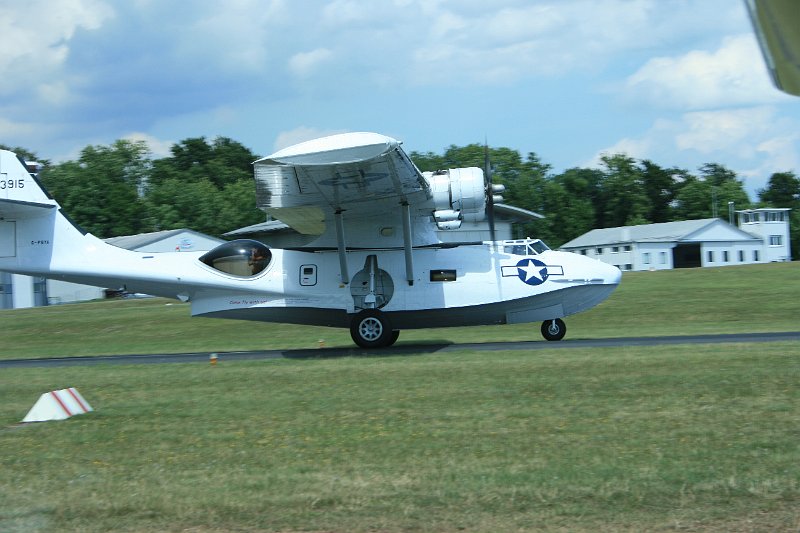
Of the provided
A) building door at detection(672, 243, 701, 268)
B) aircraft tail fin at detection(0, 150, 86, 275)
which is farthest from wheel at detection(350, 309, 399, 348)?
building door at detection(672, 243, 701, 268)

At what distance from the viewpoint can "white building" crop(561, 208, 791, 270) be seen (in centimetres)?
7325

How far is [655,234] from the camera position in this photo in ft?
249

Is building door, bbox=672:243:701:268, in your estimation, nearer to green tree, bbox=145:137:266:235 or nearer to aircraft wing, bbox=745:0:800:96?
green tree, bbox=145:137:266:235

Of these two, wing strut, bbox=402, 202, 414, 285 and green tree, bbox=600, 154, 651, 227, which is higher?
green tree, bbox=600, 154, 651, 227

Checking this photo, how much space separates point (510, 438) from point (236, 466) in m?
2.72

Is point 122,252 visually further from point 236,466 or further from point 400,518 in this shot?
Result: point 400,518

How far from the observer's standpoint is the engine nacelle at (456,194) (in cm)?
1911

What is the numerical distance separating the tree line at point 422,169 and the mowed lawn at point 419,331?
128ft

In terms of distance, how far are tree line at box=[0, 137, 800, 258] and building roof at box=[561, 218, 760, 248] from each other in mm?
6264

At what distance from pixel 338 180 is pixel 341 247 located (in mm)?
2615

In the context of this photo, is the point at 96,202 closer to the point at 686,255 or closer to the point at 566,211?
the point at 566,211

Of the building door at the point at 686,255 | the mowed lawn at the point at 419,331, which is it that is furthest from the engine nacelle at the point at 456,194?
the building door at the point at 686,255

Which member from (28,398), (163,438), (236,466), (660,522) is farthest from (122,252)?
(660,522)

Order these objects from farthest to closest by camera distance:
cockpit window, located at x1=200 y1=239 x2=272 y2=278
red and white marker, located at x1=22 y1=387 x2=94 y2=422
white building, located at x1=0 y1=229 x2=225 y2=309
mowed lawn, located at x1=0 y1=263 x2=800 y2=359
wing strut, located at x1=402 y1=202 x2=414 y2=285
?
white building, located at x1=0 y1=229 x2=225 y2=309 < mowed lawn, located at x1=0 y1=263 x2=800 y2=359 < cockpit window, located at x1=200 y1=239 x2=272 y2=278 < wing strut, located at x1=402 y1=202 x2=414 y2=285 < red and white marker, located at x1=22 y1=387 x2=94 y2=422
